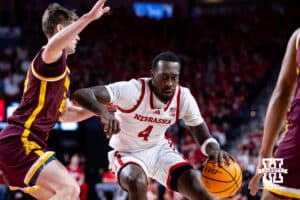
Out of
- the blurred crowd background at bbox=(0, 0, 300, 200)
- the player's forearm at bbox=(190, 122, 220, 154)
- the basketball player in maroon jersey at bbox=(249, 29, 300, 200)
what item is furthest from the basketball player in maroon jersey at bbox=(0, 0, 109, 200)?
the blurred crowd background at bbox=(0, 0, 300, 200)

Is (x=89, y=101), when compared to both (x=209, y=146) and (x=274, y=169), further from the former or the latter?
(x=274, y=169)

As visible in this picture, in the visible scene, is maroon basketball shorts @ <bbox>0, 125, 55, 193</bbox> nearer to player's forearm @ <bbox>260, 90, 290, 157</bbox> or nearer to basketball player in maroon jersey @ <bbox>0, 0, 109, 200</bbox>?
basketball player in maroon jersey @ <bbox>0, 0, 109, 200</bbox>

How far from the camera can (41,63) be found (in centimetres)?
422

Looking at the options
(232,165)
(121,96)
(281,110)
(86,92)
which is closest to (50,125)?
(86,92)

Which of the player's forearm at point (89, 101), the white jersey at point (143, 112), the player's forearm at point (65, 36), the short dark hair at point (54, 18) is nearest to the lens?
the player's forearm at point (65, 36)

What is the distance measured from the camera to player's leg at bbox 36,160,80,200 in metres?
4.18

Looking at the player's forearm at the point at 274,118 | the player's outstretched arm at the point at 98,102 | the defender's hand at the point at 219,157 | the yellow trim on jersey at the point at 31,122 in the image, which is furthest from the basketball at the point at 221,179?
the player's forearm at the point at 274,118

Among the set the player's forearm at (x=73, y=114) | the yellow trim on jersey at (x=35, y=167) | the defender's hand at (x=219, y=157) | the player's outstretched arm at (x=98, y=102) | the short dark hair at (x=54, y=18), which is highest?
the short dark hair at (x=54, y=18)

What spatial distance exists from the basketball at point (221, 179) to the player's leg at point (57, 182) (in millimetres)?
1201

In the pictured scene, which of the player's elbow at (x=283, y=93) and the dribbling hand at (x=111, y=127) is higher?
the player's elbow at (x=283, y=93)

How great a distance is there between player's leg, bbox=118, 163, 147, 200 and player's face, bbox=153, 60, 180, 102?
706mm

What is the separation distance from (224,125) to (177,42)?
24.4ft

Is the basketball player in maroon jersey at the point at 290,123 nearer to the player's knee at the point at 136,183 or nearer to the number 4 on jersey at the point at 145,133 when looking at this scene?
the player's knee at the point at 136,183

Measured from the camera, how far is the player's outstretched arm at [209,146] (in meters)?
4.77
